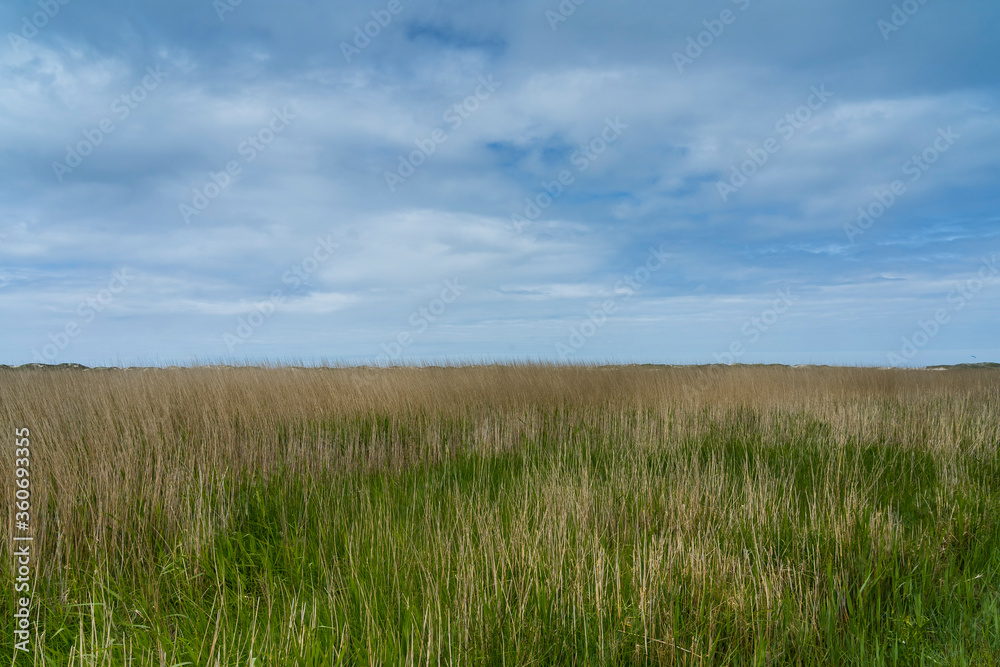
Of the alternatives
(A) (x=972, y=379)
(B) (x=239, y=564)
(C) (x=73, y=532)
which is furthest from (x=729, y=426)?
(A) (x=972, y=379)

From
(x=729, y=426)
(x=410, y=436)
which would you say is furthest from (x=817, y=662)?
(x=729, y=426)

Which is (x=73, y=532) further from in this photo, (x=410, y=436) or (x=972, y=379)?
(x=972, y=379)

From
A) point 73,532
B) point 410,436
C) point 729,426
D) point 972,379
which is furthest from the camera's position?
point 972,379

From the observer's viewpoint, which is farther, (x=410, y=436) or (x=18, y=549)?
(x=410, y=436)

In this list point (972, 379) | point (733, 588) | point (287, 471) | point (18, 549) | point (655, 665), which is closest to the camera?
point (655, 665)

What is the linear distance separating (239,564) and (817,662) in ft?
10.7

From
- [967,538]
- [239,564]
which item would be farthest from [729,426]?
[239,564]

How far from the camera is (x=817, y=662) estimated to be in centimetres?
249

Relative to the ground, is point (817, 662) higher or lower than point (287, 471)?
lower

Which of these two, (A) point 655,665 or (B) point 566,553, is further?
(B) point 566,553

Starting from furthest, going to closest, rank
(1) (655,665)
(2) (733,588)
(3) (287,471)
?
(3) (287,471) < (2) (733,588) < (1) (655,665)

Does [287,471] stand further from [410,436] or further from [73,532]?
[410,436]

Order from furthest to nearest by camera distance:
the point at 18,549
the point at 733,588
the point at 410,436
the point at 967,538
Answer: the point at 410,436, the point at 967,538, the point at 18,549, the point at 733,588

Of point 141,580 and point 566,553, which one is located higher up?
point 566,553
